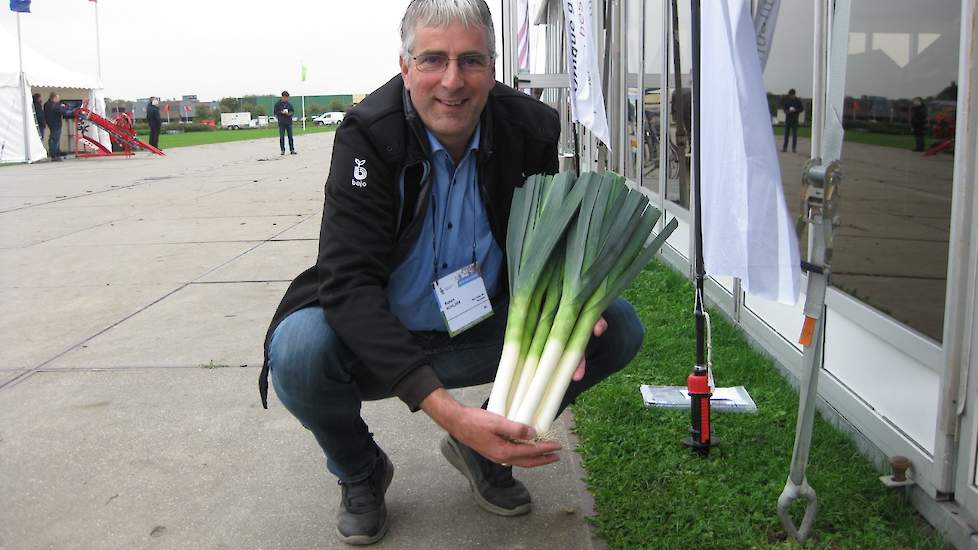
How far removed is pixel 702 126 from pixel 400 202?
2.80ft

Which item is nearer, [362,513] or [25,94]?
[362,513]

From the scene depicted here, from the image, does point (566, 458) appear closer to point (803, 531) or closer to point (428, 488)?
point (428, 488)

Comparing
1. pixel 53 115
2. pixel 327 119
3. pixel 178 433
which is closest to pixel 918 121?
pixel 178 433

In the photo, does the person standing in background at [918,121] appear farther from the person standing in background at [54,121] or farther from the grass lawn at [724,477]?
the person standing in background at [54,121]

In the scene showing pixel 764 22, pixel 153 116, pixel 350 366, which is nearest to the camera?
pixel 764 22

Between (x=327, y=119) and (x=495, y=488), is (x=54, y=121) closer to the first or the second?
(x=495, y=488)

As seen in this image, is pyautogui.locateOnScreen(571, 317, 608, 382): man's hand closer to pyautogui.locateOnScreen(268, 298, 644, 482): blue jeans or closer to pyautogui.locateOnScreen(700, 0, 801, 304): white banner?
pyautogui.locateOnScreen(268, 298, 644, 482): blue jeans

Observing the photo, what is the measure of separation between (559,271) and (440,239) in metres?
0.40

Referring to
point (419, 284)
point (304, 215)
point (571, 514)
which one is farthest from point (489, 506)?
point (304, 215)

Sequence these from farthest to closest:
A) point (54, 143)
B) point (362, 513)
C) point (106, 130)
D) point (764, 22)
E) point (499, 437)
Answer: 1. point (106, 130)
2. point (54, 143)
3. point (362, 513)
4. point (764, 22)
5. point (499, 437)

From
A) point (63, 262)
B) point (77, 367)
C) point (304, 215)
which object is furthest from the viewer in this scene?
point (304, 215)

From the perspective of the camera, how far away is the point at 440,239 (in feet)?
8.02

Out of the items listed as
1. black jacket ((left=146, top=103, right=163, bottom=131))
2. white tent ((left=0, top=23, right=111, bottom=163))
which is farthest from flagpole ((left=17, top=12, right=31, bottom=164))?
black jacket ((left=146, top=103, right=163, bottom=131))

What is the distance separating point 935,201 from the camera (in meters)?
2.47
